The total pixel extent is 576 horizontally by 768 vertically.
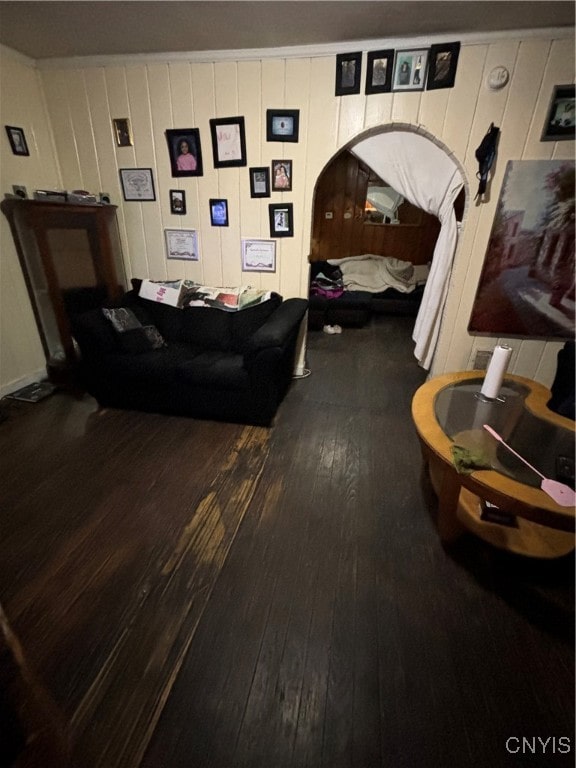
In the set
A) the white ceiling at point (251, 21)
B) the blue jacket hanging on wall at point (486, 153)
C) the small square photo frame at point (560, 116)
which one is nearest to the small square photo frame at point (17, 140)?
the white ceiling at point (251, 21)

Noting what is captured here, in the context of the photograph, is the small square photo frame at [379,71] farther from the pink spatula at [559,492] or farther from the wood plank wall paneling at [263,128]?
the pink spatula at [559,492]

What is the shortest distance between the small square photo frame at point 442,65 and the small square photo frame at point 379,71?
0.23m

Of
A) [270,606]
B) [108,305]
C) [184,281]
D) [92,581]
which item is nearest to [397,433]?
[270,606]

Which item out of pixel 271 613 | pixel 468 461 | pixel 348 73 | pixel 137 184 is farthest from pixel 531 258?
pixel 137 184

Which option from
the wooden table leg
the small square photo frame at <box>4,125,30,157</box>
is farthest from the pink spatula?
the small square photo frame at <box>4,125,30,157</box>

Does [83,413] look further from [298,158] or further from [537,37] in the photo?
[537,37]

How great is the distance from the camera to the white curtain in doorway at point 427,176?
7.55 feet

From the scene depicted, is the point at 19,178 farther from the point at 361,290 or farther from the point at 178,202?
the point at 361,290

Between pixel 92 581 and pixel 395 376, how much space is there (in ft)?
8.70

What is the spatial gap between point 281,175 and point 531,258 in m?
1.78

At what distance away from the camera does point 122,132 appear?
8.39 ft

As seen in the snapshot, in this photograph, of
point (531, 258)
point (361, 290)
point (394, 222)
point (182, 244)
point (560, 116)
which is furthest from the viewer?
point (394, 222)

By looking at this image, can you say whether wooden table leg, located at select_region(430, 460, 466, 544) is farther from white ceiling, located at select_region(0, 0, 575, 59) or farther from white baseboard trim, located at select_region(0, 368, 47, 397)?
white baseboard trim, located at select_region(0, 368, 47, 397)

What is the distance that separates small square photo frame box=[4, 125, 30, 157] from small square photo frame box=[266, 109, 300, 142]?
5.90ft
